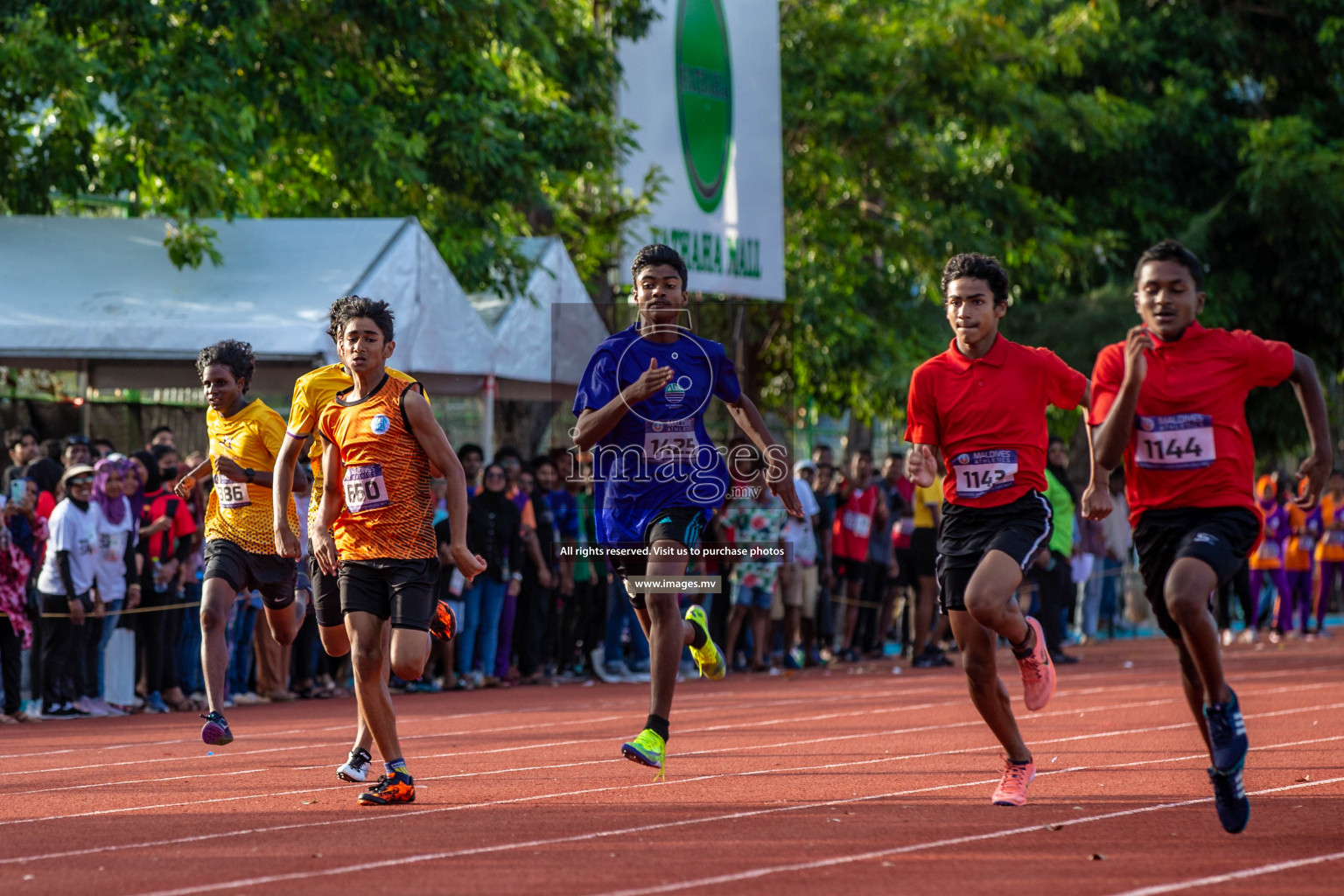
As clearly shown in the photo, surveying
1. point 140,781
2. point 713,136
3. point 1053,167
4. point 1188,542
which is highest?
point 1053,167

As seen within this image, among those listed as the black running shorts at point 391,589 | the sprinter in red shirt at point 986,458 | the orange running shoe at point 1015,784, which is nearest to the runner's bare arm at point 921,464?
the sprinter in red shirt at point 986,458

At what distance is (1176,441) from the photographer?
662 centimetres

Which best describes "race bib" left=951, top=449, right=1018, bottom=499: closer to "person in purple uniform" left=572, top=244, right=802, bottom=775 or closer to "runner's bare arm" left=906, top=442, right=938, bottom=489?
"runner's bare arm" left=906, top=442, right=938, bottom=489

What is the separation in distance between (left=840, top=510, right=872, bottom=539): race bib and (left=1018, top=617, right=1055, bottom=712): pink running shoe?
36.8ft

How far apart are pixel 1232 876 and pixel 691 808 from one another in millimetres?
2461

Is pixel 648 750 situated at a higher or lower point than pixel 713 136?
lower

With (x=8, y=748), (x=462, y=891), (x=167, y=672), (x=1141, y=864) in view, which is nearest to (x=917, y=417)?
(x=1141, y=864)

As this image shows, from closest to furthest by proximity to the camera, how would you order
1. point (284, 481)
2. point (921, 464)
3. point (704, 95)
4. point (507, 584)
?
point (921, 464), point (284, 481), point (507, 584), point (704, 95)

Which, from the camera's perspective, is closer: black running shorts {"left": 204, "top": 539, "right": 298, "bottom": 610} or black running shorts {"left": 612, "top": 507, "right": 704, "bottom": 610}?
black running shorts {"left": 612, "top": 507, "right": 704, "bottom": 610}

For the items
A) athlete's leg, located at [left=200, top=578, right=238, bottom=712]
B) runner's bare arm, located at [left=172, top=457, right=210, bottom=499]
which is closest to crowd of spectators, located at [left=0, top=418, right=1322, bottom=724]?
athlete's leg, located at [left=200, top=578, right=238, bottom=712]

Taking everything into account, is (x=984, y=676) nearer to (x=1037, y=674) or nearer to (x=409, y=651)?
(x=1037, y=674)

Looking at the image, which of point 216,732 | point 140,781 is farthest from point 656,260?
point 140,781

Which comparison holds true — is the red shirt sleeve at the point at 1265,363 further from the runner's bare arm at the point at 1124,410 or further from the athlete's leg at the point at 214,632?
the athlete's leg at the point at 214,632

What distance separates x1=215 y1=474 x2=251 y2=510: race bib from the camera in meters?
9.73
